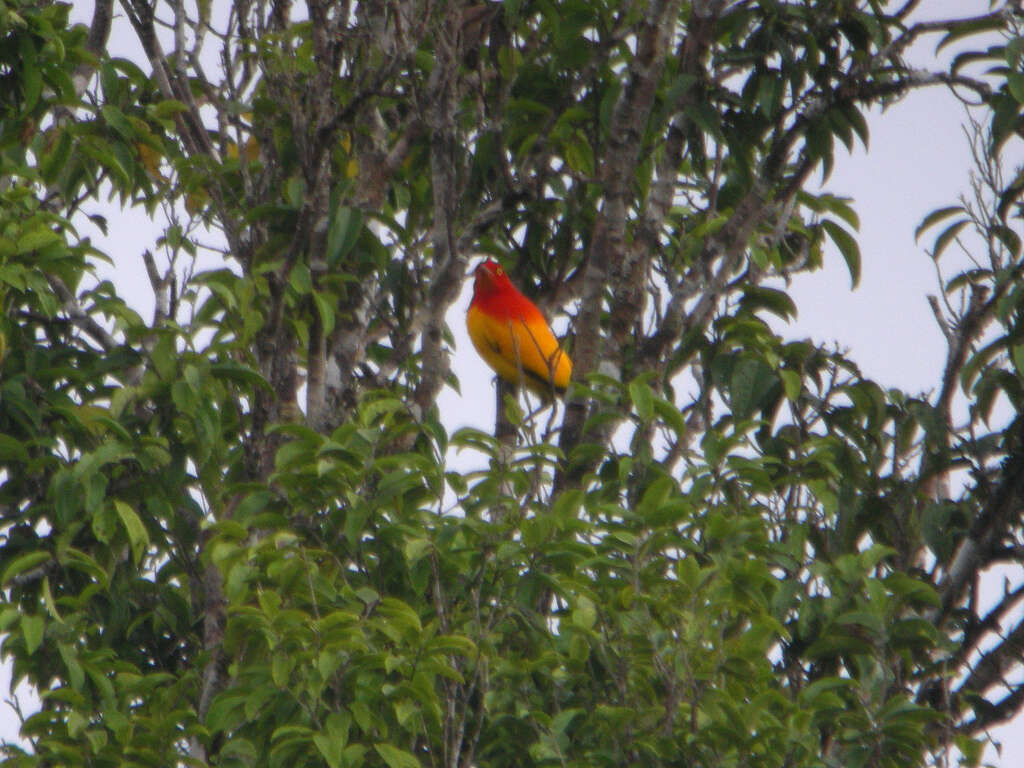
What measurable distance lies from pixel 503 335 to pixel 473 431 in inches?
121

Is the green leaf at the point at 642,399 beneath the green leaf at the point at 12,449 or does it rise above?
beneath

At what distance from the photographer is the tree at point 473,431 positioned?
297 centimetres

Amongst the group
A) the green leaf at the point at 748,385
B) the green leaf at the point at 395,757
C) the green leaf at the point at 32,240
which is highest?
the green leaf at the point at 32,240

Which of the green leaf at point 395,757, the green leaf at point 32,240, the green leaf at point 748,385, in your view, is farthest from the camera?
the green leaf at point 748,385

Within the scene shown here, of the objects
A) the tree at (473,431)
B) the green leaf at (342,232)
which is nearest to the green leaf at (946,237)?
the tree at (473,431)

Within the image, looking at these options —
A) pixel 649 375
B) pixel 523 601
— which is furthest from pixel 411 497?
pixel 649 375

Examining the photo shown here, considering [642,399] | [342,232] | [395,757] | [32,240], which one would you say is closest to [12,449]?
[32,240]

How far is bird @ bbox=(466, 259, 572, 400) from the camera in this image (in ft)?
19.2

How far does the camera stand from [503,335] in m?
6.27

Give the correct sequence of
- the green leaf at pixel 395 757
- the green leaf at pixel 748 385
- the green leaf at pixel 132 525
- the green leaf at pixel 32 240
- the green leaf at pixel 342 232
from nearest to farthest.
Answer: the green leaf at pixel 395 757
the green leaf at pixel 132 525
the green leaf at pixel 32 240
the green leaf at pixel 748 385
the green leaf at pixel 342 232

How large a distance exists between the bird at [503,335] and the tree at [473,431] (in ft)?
3.50

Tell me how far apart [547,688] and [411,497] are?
21.5 inches

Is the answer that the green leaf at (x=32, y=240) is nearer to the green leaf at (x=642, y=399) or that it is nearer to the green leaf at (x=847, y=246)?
the green leaf at (x=642, y=399)

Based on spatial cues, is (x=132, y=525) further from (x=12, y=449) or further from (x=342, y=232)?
(x=342, y=232)
